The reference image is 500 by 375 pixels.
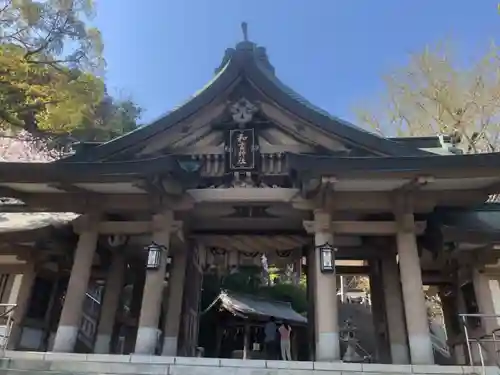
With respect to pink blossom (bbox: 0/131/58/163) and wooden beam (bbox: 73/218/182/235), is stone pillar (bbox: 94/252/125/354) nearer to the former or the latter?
wooden beam (bbox: 73/218/182/235)

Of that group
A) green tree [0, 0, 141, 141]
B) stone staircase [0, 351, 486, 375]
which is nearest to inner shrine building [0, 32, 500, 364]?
stone staircase [0, 351, 486, 375]

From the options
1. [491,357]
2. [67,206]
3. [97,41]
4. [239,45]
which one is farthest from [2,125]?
[491,357]

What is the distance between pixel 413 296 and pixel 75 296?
21.5ft

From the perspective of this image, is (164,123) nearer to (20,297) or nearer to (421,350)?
(20,297)

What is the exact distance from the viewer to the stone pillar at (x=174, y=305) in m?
9.41

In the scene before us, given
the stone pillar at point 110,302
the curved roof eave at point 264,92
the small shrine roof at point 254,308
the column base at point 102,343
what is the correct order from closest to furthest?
the curved roof eave at point 264,92
the column base at point 102,343
the stone pillar at point 110,302
the small shrine roof at point 254,308

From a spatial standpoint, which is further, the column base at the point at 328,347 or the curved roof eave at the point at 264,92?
the curved roof eave at the point at 264,92

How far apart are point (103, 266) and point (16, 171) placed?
13.1 ft

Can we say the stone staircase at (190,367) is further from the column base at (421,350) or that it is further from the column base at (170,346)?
the column base at (170,346)

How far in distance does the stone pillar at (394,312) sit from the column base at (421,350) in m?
1.67

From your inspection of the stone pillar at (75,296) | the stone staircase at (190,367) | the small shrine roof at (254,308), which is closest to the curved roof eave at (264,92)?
the stone pillar at (75,296)

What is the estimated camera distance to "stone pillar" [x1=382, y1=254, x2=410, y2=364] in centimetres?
894

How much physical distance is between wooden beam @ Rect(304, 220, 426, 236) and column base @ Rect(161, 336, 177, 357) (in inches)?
156

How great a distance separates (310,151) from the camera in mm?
9508
